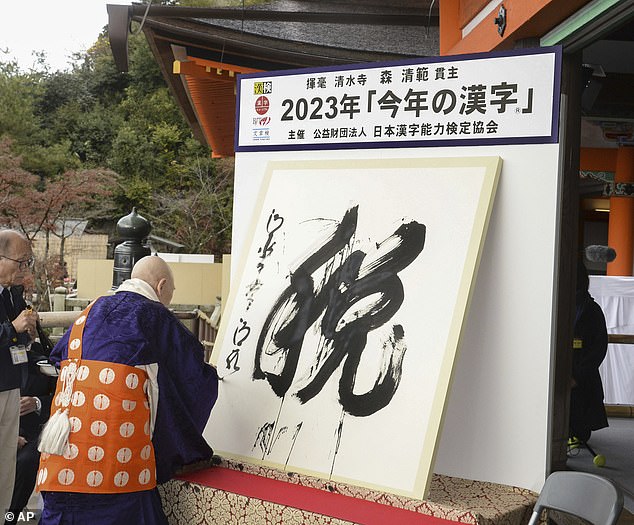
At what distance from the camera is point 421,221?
2.80 m

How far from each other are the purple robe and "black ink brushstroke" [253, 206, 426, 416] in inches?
12.1

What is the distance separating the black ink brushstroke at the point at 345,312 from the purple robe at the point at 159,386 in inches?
12.1

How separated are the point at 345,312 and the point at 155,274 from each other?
0.71 metres

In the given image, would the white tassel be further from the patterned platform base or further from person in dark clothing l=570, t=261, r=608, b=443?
person in dark clothing l=570, t=261, r=608, b=443

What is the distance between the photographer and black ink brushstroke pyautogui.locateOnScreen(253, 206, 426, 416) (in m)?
2.71

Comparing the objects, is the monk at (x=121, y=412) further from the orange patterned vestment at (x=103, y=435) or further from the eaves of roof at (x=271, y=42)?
the eaves of roof at (x=271, y=42)

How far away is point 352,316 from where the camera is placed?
2.84 m

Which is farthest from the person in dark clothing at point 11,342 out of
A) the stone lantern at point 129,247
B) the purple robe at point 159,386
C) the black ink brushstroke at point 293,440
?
the stone lantern at point 129,247

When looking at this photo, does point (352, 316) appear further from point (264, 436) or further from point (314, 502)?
point (314, 502)

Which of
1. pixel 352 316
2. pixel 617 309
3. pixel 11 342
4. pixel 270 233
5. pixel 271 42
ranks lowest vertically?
pixel 617 309

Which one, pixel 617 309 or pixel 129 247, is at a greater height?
pixel 129 247

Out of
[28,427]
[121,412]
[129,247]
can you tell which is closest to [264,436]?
[121,412]

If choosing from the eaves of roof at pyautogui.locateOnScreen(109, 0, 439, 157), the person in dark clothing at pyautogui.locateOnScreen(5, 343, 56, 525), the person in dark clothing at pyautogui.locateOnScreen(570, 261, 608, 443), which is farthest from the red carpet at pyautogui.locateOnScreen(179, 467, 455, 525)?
the eaves of roof at pyautogui.locateOnScreen(109, 0, 439, 157)

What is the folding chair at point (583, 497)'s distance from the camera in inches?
81.0
